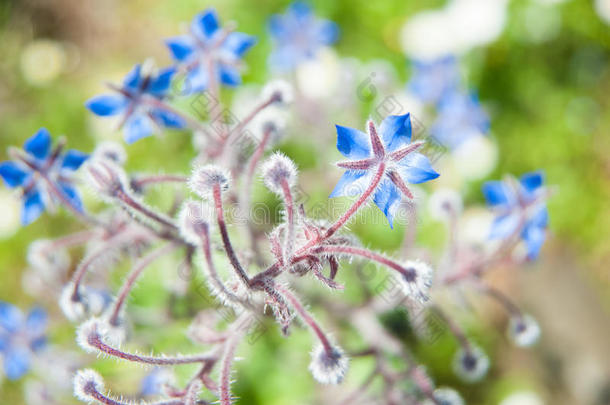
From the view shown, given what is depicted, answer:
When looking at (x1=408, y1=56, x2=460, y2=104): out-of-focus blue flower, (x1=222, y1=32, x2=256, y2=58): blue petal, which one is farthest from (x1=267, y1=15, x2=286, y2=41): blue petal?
(x1=222, y1=32, x2=256, y2=58): blue petal

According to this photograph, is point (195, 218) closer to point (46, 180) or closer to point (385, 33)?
point (46, 180)

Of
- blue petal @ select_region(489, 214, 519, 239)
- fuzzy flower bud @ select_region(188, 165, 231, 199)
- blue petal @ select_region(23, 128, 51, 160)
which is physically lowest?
blue petal @ select_region(489, 214, 519, 239)

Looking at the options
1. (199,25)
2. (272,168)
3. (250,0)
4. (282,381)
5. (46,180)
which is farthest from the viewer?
(250,0)

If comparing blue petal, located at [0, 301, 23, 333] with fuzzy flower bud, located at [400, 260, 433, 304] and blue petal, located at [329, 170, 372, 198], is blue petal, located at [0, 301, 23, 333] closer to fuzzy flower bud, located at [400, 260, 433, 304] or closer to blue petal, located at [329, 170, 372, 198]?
blue petal, located at [329, 170, 372, 198]

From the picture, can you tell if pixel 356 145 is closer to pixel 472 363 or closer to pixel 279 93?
pixel 279 93

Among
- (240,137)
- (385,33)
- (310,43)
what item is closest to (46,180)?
(240,137)

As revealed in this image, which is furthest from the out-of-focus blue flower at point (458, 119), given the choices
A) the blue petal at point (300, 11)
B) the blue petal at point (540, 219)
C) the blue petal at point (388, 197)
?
the blue petal at point (388, 197)
